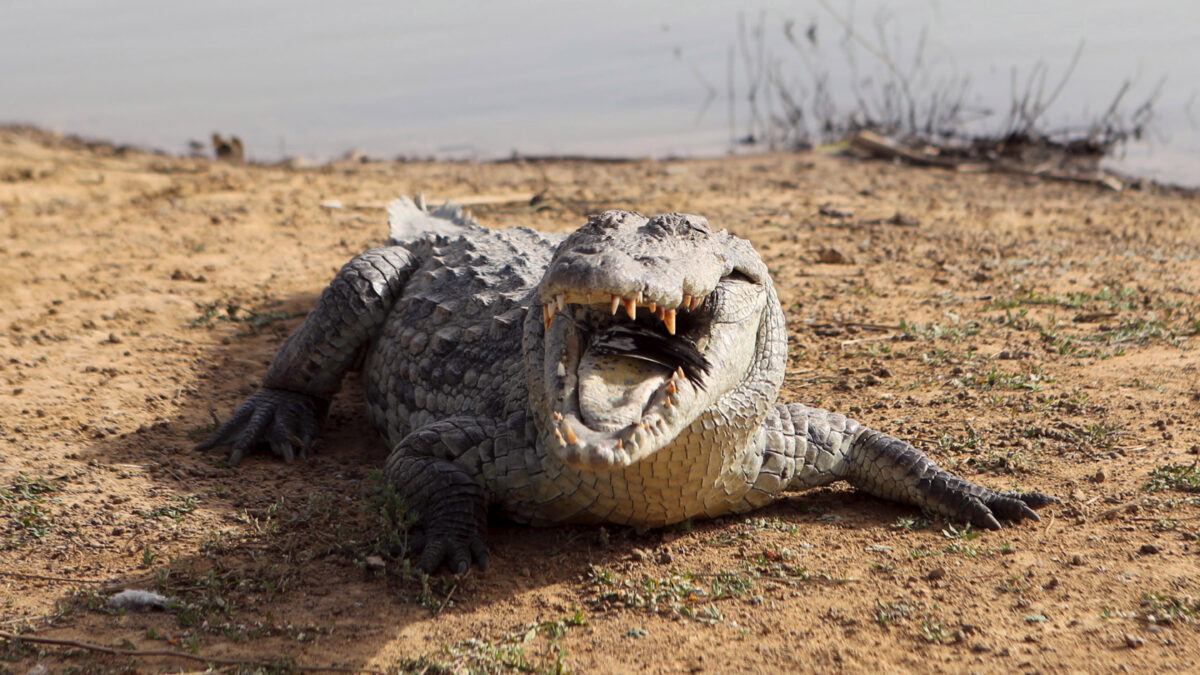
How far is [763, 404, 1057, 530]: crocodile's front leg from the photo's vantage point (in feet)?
11.7

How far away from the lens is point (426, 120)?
1523cm

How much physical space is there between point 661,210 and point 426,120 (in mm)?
7496

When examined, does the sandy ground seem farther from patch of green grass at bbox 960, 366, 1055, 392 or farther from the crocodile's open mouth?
the crocodile's open mouth

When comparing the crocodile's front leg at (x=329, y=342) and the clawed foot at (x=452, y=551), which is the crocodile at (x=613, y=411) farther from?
the crocodile's front leg at (x=329, y=342)

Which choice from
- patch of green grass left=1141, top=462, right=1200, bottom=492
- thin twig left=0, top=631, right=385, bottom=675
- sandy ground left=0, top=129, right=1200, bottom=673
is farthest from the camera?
patch of green grass left=1141, top=462, right=1200, bottom=492

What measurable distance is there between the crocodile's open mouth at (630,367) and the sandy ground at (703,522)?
2.08ft

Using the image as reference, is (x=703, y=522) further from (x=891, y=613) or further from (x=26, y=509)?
(x=26, y=509)

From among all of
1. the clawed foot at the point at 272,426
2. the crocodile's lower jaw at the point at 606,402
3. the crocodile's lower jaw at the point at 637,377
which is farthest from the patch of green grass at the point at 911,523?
the clawed foot at the point at 272,426

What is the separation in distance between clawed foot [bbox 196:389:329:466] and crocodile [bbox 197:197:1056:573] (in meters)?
0.01

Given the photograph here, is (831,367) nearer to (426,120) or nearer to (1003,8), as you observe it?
(426,120)

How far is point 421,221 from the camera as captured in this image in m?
6.35

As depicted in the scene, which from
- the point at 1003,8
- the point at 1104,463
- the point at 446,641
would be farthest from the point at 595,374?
the point at 1003,8

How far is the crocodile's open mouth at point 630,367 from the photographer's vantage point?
8.79ft

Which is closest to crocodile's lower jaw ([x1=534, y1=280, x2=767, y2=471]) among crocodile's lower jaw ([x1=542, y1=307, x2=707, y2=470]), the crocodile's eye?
crocodile's lower jaw ([x1=542, y1=307, x2=707, y2=470])
